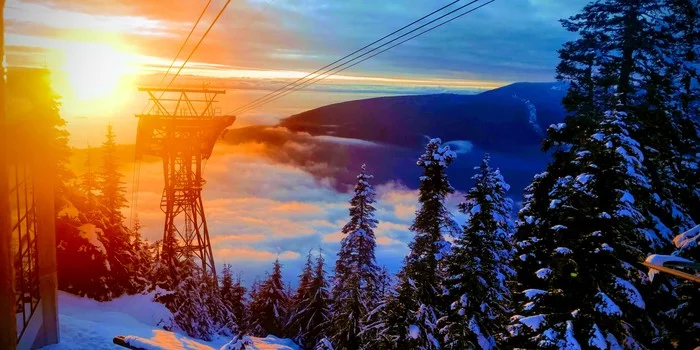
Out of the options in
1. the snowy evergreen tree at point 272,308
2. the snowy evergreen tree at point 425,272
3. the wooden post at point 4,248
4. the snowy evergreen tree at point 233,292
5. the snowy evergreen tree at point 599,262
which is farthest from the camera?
the snowy evergreen tree at point 233,292

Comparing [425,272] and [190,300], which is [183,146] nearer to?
[190,300]

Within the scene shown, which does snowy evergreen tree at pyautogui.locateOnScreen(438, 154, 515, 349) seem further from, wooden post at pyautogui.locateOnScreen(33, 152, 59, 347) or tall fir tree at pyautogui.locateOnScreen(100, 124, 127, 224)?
tall fir tree at pyautogui.locateOnScreen(100, 124, 127, 224)

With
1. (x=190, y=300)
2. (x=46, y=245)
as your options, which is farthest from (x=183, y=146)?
(x=46, y=245)

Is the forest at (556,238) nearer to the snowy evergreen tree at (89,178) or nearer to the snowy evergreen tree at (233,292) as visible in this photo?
the snowy evergreen tree at (89,178)

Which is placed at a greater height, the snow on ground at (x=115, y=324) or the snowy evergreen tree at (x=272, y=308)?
the snow on ground at (x=115, y=324)

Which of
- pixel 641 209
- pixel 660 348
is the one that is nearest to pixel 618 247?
pixel 641 209

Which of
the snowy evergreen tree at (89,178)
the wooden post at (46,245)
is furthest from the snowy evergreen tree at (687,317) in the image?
the snowy evergreen tree at (89,178)

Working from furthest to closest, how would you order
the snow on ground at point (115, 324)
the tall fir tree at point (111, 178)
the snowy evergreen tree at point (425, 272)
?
the tall fir tree at point (111, 178) → the snowy evergreen tree at point (425, 272) → the snow on ground at point (115, 324)
